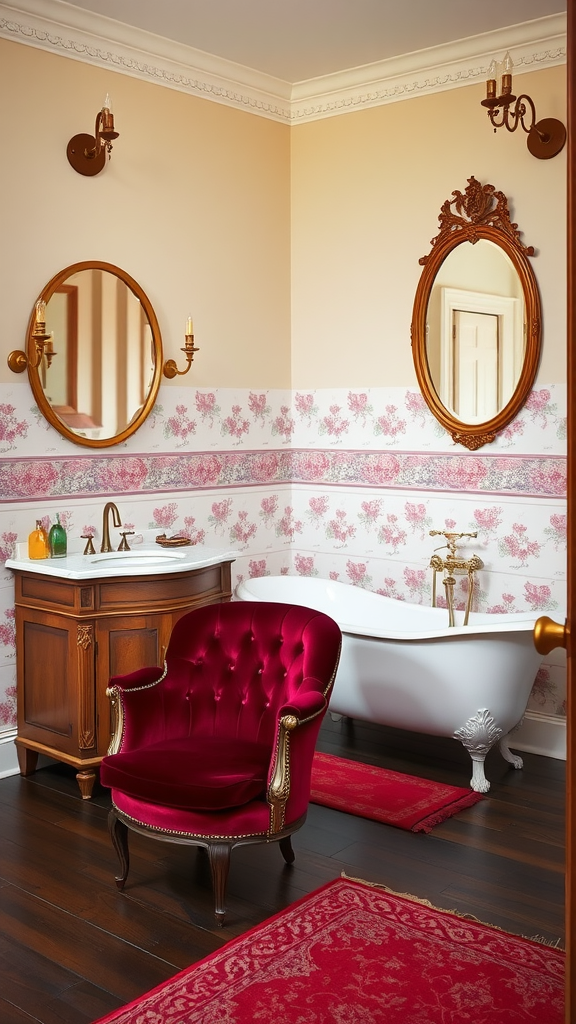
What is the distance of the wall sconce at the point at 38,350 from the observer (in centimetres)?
396

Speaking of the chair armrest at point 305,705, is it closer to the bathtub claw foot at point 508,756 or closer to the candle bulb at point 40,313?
the bathtub claw foot at point 508,756

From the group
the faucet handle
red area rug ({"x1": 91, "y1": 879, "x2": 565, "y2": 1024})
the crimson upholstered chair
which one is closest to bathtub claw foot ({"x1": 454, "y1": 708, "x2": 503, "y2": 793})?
the crimson upholstered chair

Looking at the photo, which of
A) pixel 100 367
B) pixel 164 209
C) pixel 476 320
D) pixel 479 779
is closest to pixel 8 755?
pixel 100 367

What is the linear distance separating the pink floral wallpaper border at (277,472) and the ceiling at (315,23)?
188 cm

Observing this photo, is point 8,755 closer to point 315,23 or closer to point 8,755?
point 8,755

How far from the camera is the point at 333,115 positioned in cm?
514

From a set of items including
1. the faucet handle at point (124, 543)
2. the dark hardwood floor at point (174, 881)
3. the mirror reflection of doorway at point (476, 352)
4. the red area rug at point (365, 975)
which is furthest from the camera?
the mirror reflection of doorway at point (476, 352)

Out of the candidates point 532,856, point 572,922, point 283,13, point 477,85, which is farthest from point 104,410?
point 572,922

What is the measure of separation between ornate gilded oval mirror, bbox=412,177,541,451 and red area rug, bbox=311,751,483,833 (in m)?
1.57

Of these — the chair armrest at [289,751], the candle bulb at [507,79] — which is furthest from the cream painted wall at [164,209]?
the chair armrest at [289,751]

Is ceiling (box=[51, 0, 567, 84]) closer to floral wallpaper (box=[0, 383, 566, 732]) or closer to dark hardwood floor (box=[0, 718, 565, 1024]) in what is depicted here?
floral wallpaper (box=[0, 383, 566, 732])

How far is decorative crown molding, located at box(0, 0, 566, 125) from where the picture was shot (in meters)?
4.10

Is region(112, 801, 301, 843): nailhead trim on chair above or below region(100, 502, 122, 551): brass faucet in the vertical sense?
below

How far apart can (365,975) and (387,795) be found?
1.27 meters
